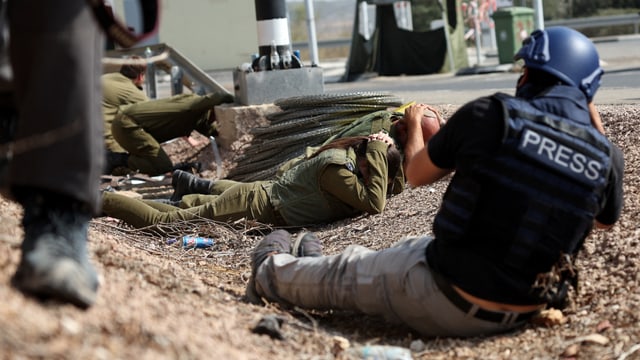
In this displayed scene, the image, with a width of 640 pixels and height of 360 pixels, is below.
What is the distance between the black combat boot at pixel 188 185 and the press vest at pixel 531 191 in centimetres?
394

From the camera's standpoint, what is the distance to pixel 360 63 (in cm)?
2058

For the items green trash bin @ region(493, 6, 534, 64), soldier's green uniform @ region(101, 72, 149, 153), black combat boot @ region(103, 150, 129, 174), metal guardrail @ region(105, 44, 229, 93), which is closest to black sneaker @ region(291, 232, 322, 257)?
black combat boot @ region(103, 150, 129, 174)

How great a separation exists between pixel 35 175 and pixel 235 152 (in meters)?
6.74

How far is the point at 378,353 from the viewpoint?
380cm

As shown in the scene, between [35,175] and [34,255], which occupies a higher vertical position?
[35,175]

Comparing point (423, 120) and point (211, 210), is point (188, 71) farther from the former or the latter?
point (423, 120)

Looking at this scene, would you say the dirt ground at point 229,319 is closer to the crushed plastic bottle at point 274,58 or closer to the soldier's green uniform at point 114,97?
the crushed plastic bottle at point 274,58

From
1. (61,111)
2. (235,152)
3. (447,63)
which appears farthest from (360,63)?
(61,111)

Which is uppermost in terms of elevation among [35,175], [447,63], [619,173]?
[35,175]

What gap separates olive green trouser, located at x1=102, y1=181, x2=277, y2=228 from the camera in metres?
6.91

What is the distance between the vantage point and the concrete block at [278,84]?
9.63 meters

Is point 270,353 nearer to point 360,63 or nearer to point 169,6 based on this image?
point 360,63

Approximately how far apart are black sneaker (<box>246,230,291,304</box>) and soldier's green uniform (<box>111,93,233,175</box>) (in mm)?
5374

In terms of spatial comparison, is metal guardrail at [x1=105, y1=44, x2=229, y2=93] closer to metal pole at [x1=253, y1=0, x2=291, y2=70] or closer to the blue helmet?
metal pole at [x1=253, y1=0, x2=291, y2=70]
